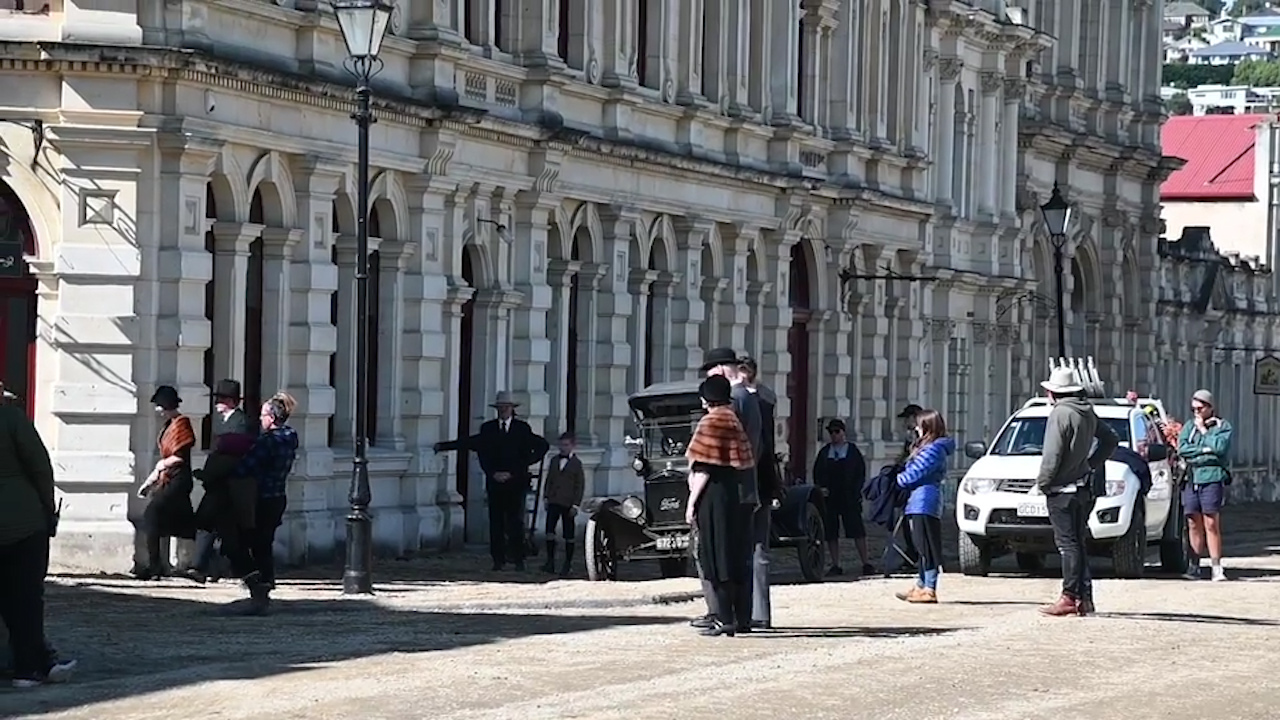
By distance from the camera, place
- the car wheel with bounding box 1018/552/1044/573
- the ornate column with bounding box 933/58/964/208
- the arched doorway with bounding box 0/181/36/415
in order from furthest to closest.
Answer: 1. the ornate column with bounding box 933/58/964/208
2. the car wheel with bounding box 1018/552/1044/573
3. the arched doorway with bounding box 0/181/36/415

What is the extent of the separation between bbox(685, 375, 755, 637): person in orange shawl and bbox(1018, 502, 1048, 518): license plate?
9789 millimetres

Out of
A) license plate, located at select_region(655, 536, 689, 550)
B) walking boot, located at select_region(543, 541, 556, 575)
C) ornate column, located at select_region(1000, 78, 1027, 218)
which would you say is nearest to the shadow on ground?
license plate, located at select_region(655, 536, 689, 550)

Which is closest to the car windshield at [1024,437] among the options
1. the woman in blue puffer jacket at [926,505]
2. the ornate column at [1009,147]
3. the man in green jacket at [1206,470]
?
the man in green jacket at [1206,470]

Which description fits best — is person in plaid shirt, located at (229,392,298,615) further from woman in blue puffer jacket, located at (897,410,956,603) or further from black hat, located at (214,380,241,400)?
woman in blue puffer jacket, located at (897,410,956,603)

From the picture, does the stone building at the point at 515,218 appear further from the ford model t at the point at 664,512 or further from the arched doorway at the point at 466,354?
the ford model t at the point at 664,512

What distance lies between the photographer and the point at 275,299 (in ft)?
105

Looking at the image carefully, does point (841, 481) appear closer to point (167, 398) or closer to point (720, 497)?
point (167, 398)

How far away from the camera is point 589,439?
41.2m

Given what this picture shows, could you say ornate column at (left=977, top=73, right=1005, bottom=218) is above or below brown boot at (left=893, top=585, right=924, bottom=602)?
above

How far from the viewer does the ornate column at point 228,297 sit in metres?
30.9

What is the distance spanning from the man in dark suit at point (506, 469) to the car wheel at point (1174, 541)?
654 cm

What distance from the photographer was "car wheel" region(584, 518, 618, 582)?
3005 cm

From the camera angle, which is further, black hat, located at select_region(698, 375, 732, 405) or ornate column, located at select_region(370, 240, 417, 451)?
ornate column, located at select_region(370, 240, 417, 451)

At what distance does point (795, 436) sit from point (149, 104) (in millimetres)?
23022
